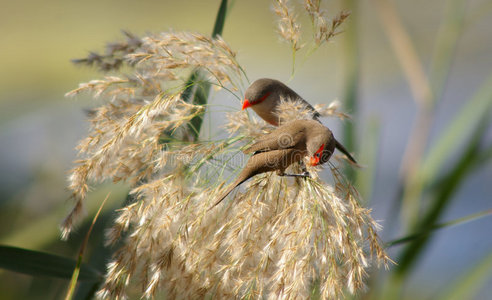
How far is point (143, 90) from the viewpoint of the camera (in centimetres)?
95

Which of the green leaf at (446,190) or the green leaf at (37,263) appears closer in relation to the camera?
the green leaf at (37,263)

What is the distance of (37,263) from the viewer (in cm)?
79

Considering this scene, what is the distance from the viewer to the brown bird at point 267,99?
3.10 ft

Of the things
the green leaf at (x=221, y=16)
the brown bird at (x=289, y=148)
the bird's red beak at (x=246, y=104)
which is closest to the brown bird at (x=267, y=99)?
the bird's red beak at (x=246, y=104)

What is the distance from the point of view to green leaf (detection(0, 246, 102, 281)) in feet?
2.47

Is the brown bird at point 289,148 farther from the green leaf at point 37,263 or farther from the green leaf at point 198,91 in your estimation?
the green leaf at point 37,263

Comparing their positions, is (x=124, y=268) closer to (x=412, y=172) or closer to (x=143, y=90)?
(x=143, y=90)

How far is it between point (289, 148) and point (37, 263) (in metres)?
0.60

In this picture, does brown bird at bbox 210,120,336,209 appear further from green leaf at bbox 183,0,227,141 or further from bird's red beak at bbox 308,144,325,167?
green leaf at bbox 183,0,227,141

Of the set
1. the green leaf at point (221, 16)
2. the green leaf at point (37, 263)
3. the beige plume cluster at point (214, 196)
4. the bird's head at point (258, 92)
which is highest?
the green leaf at point (221, 16)

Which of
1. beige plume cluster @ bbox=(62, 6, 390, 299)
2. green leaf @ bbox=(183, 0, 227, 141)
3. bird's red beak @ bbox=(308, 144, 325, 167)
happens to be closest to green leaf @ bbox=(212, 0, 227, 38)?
green leaf @ bbox=(183, 0, 227, 141)

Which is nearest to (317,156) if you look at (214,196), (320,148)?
(320,148)

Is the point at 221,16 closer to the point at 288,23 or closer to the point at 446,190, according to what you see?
the point at 288,23

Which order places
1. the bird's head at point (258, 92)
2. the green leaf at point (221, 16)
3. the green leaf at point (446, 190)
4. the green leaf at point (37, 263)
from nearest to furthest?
the green leaf at point (37, 263)
the bird's head at point (258, 92)
the green leaf at point (221, 16)
the green leaf at point (446, 190)
